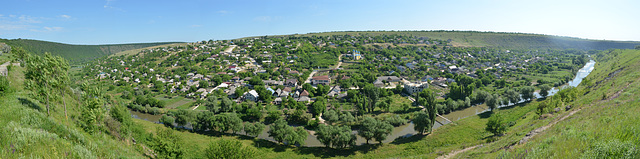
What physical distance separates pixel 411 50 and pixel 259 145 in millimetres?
125082

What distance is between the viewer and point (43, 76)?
54.9 feet

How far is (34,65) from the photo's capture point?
1650 cm

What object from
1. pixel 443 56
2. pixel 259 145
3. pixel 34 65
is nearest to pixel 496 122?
pixel 259 145

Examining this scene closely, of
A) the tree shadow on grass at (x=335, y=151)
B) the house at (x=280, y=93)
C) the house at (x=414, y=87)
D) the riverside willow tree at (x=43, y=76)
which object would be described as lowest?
the tree shadow on grass at (x=335, y=151)

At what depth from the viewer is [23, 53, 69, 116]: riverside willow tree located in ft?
54.2

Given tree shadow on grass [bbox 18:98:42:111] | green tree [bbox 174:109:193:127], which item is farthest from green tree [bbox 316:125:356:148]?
tree shadow on grass [bbox 18:98:42:111]

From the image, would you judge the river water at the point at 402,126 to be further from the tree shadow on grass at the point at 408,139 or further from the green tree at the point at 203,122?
the green tree at the point at 203,122

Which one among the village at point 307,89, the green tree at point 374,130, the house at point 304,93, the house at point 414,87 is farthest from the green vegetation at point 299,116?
the house at point 304,93

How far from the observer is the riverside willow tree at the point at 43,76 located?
1653 cm

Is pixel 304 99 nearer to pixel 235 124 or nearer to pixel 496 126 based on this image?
pixel 235 124

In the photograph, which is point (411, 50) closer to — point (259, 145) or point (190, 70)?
point (190, 70)

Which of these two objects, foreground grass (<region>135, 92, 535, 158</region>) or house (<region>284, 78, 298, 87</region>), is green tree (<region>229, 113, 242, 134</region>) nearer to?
foreground grass (<region>135, 92, 535, 158</region>)

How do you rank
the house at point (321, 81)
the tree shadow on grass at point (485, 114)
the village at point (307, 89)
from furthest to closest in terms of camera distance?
the house at point (321, 81)
the village at point (307, 89)
the tree shadow on grass at point (485, 114)

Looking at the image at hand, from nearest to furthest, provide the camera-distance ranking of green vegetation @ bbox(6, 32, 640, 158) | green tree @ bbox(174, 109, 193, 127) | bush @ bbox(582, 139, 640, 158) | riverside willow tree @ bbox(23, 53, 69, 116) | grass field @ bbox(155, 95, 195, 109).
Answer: bush @ bbox(582, 139, 640, 158), green vegetation @ bbox(6, 32, 640, 158), riverside willow tree @ bbox(23, 53, 69, 116), green tree @ bbox(174, 109, 193, 127), grass field @ bbox(155, 95, 195, 109)
